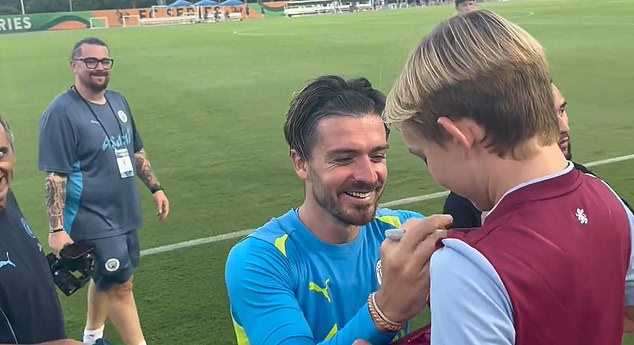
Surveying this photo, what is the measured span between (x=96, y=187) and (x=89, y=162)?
0.19 meters

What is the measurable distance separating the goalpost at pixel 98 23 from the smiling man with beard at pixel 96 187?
53.4 meters

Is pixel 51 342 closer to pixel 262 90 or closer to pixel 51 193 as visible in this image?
pixel 51 193

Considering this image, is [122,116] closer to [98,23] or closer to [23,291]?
[23,291]

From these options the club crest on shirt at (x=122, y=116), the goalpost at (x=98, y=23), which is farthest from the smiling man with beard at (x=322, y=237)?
the goalpost at (x=98, y=23)

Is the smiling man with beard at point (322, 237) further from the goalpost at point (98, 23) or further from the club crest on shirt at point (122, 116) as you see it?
the goalpost at point (98, 23)

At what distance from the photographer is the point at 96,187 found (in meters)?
5.29

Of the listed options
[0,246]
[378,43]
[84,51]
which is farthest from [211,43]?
[0,246]

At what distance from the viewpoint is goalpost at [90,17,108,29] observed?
56.0 metres

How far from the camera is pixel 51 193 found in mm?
5117

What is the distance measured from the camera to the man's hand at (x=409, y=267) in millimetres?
1628

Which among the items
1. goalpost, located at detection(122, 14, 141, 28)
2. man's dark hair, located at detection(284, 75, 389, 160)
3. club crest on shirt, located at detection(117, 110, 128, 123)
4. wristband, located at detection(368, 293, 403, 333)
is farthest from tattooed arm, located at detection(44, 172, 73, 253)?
goalpost, located at detection(122, 14, 141, 28)

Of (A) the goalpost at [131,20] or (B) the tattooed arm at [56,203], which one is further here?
(A) the goalpost at [131,20]

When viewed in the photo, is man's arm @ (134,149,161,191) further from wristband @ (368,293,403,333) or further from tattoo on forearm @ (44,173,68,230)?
wristband @ (368,293,403,333)

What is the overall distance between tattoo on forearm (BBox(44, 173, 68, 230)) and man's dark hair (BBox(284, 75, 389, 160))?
10.1 feet
